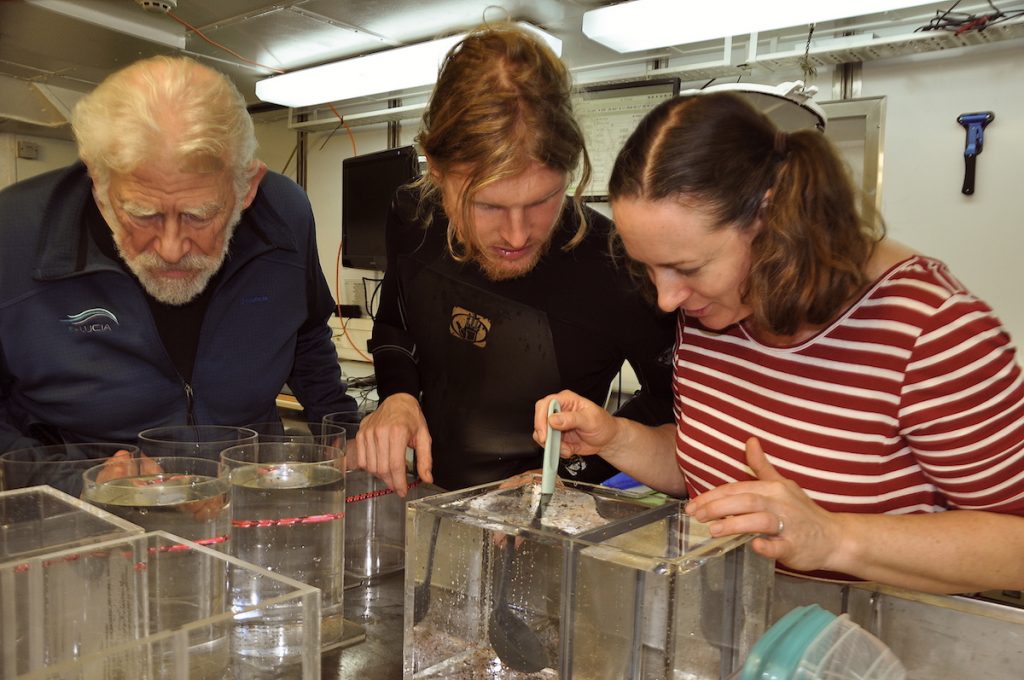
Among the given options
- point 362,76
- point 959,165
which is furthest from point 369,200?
point 959,165

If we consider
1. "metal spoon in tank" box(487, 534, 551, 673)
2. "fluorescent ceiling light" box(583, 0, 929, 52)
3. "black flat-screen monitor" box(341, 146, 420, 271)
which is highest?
"fluorescent ceiling light" box(583, 0, 929, 52)

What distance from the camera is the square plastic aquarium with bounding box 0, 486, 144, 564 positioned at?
0.67 m

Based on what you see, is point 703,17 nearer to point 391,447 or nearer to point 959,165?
point 959,165

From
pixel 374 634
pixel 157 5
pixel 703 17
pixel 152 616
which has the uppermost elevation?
pixel 157 5

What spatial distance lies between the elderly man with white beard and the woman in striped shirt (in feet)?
2.11

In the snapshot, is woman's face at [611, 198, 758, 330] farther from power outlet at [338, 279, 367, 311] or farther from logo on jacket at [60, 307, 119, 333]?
power outlet at [338, 279, 367, 311]

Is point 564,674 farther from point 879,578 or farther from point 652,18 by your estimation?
point 652,18

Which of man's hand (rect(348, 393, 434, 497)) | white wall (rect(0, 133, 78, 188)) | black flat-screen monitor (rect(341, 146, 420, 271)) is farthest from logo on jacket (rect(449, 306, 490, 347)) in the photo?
white wall (rect(0, 133, 78, 188))

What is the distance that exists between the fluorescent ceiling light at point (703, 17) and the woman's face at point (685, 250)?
1.58m

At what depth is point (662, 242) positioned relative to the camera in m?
0.99

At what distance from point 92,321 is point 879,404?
3.88 feet

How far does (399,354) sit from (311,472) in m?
0.63

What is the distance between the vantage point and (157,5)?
296 cm

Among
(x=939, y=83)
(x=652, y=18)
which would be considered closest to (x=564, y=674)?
(x=652, y=18)
